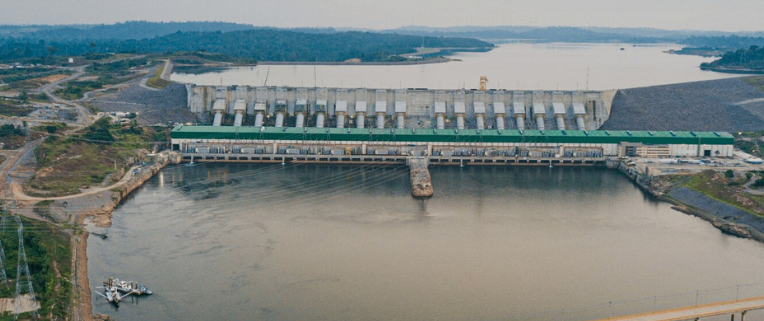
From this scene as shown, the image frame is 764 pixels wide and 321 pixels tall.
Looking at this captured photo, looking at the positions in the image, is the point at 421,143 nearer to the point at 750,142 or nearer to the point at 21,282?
the point at 750,142

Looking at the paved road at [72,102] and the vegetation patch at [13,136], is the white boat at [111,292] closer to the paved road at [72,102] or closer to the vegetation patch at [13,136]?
the vegetation patch at [13,136]

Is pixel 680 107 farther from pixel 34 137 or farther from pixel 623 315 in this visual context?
pixel 34 137

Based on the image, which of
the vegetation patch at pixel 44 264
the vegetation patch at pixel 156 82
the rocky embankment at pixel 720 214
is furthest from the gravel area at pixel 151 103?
the rocky embankment at pixel 720 214

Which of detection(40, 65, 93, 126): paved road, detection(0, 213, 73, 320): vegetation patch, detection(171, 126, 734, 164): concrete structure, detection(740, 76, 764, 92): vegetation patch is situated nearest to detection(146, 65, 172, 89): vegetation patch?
detection(40, 65, 93, 126): paved road

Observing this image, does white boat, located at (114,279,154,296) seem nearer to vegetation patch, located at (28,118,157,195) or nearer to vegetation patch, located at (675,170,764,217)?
vegetation patch, located at (28,118,157,195)

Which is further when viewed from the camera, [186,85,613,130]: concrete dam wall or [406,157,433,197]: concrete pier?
[186,85,613,130]: concrete dam wall

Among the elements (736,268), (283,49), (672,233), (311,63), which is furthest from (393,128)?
(283,49)
